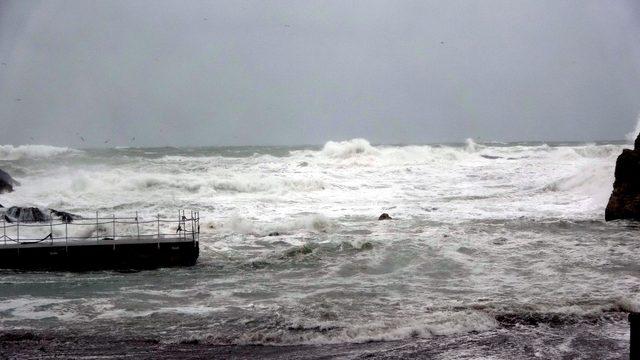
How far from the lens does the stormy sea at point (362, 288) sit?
6906mm

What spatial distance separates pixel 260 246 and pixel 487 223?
726cm

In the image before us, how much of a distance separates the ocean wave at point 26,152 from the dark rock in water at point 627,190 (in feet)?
163

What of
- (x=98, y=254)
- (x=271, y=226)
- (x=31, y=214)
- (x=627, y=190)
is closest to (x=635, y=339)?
(x=98, y=254)

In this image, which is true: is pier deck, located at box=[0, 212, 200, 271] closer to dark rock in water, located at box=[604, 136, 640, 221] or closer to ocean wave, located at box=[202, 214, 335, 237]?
ocean wave, located at box=[202, 214, 335, 237]

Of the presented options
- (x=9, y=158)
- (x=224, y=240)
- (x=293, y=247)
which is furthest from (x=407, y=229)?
(x=9, y=158)

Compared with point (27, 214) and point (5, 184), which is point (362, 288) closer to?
point (27, 214)

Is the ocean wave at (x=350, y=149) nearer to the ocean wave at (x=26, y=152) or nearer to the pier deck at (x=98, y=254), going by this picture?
the ocean wave at (x=26, y=152)

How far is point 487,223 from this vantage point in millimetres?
17328

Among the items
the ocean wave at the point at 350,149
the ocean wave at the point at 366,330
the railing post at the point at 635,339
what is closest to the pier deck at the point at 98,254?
the ocean wave at the point at 366,330

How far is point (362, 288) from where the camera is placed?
998 cm

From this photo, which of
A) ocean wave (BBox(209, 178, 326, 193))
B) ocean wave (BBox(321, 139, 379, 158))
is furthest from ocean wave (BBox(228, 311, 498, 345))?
ocean wave (BBox(321, 139, 379, 158))

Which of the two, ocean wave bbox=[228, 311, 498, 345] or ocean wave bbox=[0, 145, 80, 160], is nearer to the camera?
ocean wave bbox=[228, 311, 498, 345]

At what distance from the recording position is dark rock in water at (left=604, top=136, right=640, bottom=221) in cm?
1669

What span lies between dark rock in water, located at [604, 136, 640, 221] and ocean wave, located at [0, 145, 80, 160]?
49.8 metres
